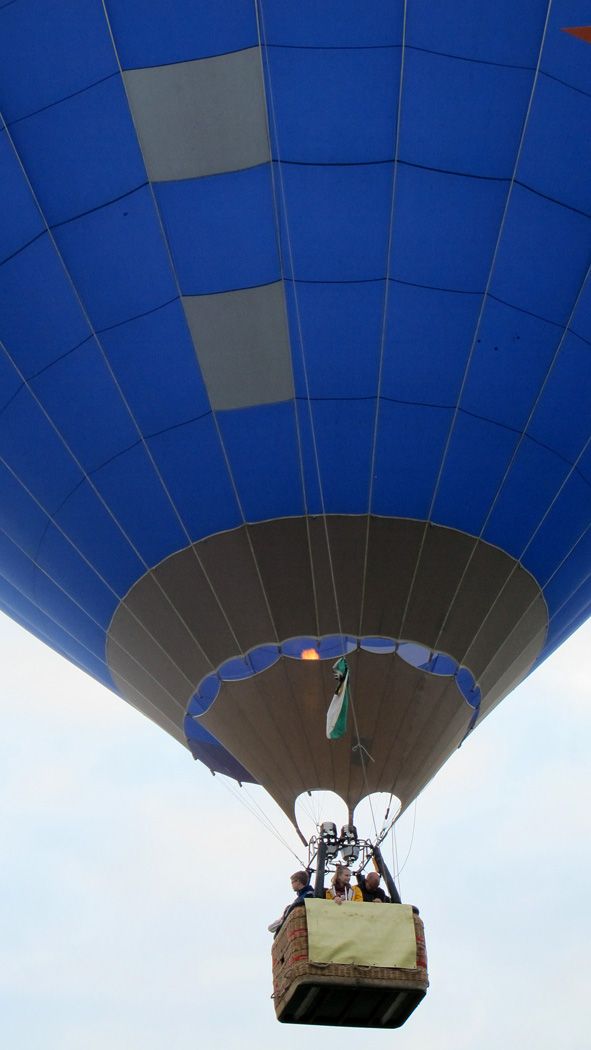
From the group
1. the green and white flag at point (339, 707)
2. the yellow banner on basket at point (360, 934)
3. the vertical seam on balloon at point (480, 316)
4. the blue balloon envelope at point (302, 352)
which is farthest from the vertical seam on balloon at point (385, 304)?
the yellow banner on basket at point (360, 934)

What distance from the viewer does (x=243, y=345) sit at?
820 cm

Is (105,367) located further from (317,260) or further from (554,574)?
(554,574)

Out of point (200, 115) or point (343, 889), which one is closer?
point (200, 115)

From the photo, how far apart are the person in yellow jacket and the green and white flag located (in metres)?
0.73

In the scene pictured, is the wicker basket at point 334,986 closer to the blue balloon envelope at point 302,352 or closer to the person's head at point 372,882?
the person's head at point 372,882

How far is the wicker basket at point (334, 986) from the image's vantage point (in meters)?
7.50

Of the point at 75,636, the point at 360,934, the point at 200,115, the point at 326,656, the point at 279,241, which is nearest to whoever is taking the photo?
the point at 360,934

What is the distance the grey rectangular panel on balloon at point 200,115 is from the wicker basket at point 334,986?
3878mm

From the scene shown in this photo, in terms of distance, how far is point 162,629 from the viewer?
28.6 ft

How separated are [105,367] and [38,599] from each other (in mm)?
1956

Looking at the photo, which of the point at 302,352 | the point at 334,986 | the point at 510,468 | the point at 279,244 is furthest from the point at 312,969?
the point at 279,244

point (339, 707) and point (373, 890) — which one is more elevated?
point (339, 707)

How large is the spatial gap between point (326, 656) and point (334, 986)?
1860mm

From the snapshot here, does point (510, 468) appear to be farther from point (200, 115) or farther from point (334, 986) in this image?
point (334, 986)
